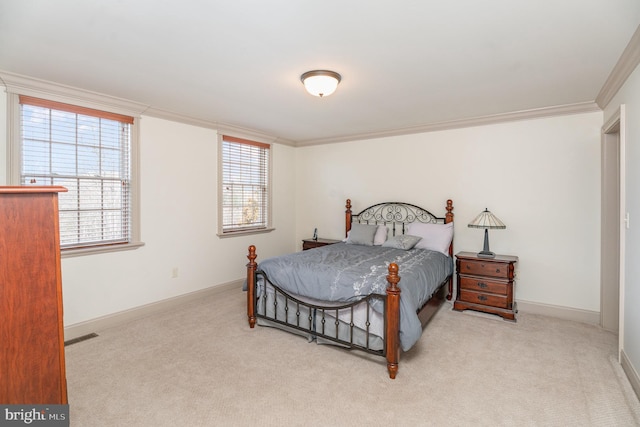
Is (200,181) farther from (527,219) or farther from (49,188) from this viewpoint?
(527,219)

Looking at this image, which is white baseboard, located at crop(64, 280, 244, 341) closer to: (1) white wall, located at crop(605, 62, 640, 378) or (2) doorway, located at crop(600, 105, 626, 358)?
(1) white wall, located at crop(605, 62, 640, 378)

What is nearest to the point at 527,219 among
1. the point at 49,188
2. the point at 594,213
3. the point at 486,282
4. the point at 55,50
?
the point at 594,213

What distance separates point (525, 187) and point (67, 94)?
16.5 feet

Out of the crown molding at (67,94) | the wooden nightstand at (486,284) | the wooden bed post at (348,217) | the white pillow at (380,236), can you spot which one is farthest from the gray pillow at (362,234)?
the crown molding at (67,94)

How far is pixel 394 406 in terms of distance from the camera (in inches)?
84.1

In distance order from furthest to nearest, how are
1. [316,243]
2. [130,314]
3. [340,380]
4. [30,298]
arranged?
1. [316,243]
2. [130,314]
3. [340,380]
4. [30,298]

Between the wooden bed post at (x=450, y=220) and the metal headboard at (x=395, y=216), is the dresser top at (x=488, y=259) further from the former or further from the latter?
the metal headboard at (x=395, y=216)

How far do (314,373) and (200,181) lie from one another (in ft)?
9.71

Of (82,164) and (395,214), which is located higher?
(82,164)

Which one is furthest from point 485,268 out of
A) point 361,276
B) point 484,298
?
point 361,276

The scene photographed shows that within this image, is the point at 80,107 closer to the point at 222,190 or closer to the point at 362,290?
the point at 222,190

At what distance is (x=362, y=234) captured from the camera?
15.4 ft

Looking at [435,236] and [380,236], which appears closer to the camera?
[435,236]

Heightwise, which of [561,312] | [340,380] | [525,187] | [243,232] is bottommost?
[340,380]
